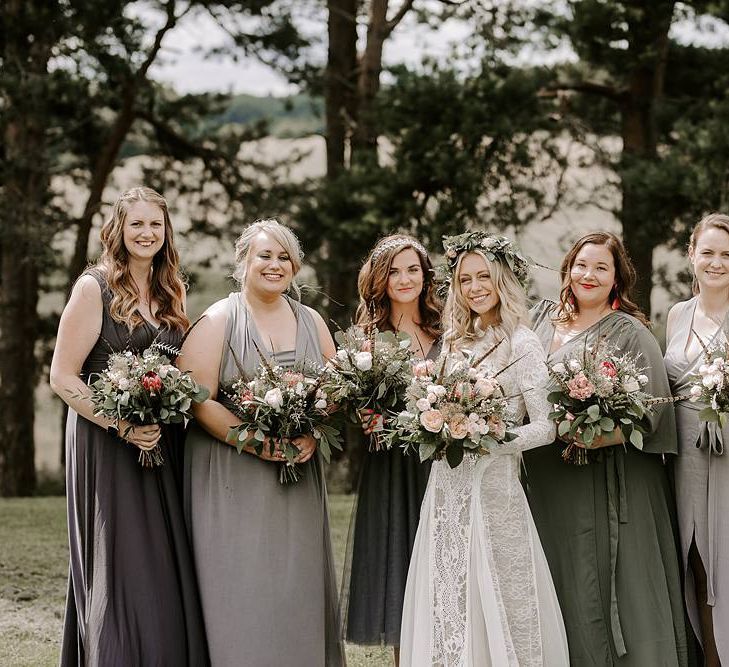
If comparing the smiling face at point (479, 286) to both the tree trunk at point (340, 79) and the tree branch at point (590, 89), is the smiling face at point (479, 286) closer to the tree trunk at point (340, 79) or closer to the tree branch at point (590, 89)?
the tree trunk at point (340, 79)

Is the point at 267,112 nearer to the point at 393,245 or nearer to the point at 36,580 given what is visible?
the point at 36,580

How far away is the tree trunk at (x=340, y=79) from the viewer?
1755cm

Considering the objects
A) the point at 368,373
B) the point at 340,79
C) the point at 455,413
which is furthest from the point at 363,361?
the point at 340,79

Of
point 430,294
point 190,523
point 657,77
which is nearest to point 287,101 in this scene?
point 657,77

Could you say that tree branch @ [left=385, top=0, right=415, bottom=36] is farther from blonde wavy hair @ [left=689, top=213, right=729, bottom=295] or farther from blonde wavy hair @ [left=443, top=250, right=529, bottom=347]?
blonde wavy hair @ [left=443, top=250, right=529, bottom=347]

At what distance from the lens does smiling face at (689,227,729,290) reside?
6.35 meters

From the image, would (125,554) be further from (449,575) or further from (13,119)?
(13,119)

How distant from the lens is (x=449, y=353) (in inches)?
237

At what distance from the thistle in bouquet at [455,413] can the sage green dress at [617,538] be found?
0.91 m

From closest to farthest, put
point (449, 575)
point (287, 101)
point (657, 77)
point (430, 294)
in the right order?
point (449, 575) → point (430, 294) → point (657, 77) → point (287, 101)

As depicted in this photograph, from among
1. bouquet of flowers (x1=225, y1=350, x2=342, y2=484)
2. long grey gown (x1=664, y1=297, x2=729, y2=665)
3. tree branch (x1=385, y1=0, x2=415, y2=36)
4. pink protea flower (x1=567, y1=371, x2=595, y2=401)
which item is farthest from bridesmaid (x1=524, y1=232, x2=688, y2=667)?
tree branch (x1=385, y1=0, x2=415, y2=36)

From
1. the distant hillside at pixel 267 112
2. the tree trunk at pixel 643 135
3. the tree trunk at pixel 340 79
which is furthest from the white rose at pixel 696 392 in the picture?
the distant hillside at pixel 267 112

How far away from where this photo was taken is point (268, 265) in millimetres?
6023

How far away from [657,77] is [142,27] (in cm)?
799
